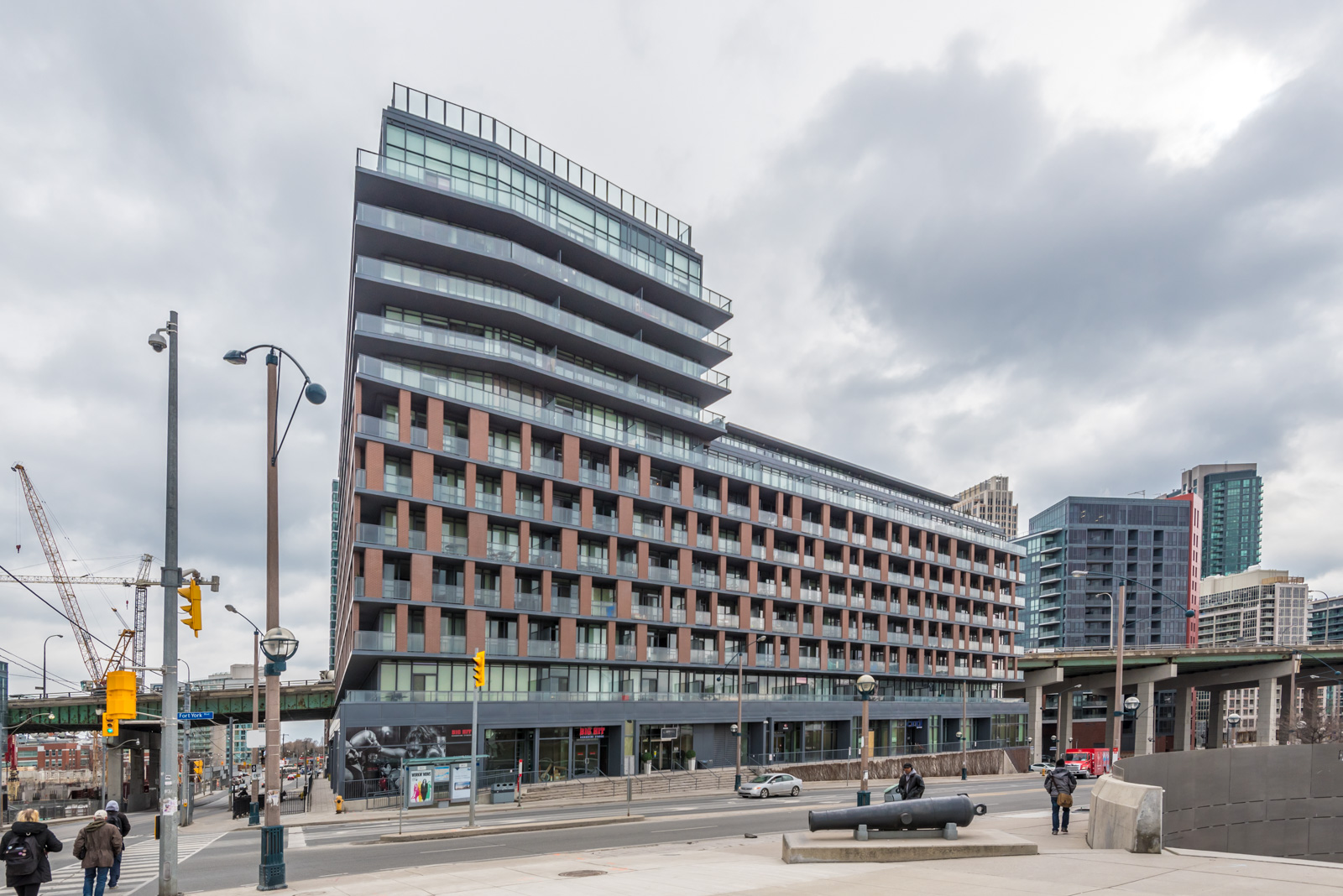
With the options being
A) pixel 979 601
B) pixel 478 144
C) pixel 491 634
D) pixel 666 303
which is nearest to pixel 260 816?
pixel 491 634

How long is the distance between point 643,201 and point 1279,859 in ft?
219

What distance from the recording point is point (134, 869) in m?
24.2

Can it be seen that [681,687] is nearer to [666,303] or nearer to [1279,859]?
[666,303]

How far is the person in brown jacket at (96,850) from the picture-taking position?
627 inches

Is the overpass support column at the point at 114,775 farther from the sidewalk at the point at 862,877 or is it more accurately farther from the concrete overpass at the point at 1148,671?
the concrete overpass at the point at 1148,671

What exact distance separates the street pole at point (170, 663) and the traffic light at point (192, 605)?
9.1 inches

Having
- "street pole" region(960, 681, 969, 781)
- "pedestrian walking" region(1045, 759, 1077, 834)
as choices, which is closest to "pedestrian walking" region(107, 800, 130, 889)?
"pedestrian walking" region(1045, 759, 1077, 834)

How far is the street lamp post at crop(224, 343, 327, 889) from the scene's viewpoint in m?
16.3

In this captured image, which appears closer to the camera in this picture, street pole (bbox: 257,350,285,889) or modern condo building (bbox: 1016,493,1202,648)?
street pole (bbox: 257,350,285,889)

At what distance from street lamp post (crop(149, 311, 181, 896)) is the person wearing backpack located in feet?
6.32

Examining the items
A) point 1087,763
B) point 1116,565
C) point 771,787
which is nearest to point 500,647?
point 771,787

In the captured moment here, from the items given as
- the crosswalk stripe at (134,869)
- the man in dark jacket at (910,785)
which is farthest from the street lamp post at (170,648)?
the man in dark jacket at (910,785)

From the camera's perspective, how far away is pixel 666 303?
7412cm

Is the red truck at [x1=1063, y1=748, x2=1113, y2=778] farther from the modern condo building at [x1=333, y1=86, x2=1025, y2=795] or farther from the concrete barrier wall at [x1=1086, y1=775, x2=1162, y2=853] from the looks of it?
the concrete barrier wall at [x1=1086, y1=775, x2=1162, y2=853]
